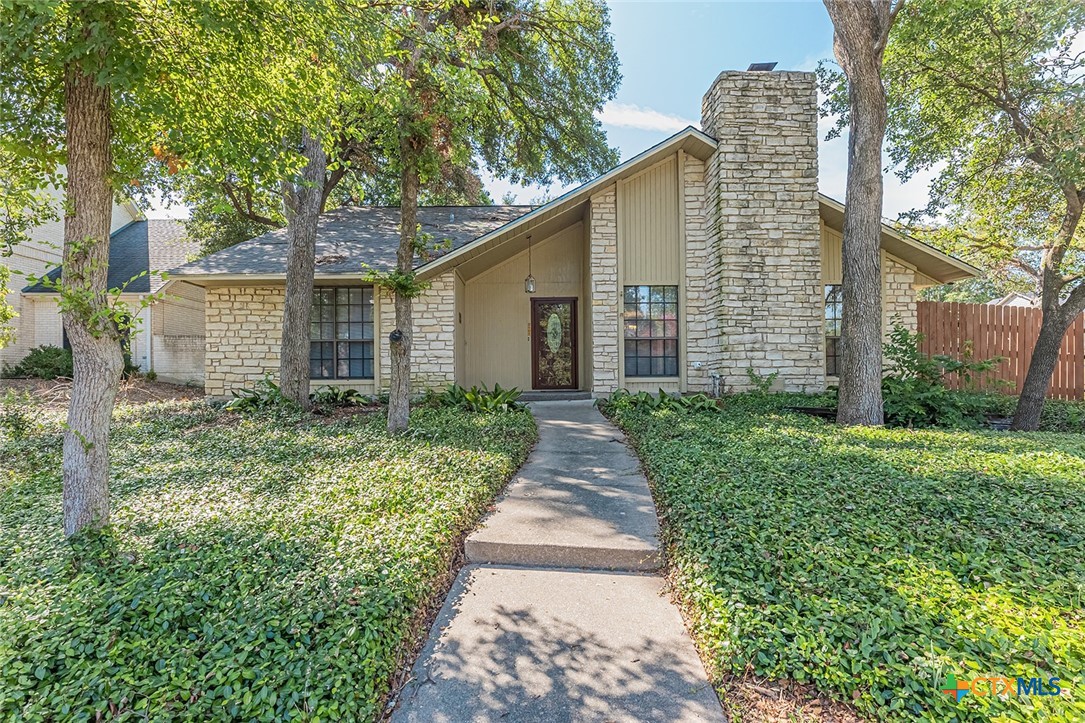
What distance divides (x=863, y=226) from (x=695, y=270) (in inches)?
113

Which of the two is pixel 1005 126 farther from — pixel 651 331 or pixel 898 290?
pixel 651 331

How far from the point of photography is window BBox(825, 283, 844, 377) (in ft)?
29.6

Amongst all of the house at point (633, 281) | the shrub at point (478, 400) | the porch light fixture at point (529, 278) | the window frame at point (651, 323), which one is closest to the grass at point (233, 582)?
the shrub at point (478, 400)

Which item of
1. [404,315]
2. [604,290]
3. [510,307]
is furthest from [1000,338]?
[404,315]

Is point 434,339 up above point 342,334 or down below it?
below

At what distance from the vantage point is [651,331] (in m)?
9.07

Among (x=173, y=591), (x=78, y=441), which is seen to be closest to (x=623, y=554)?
(x=173, y=591)

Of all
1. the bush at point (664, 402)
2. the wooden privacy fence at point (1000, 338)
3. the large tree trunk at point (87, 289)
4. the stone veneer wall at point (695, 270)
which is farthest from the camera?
the wooden privacy fence at point (1000, 338)

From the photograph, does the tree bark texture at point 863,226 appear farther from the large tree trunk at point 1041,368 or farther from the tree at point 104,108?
the tree at point 104,108

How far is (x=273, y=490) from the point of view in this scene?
3.94 meters

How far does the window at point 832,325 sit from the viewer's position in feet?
29.6

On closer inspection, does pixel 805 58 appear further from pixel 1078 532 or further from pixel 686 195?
pixel 1078 532

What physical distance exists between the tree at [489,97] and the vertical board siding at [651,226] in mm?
2947

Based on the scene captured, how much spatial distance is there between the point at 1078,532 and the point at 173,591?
16.9ft
